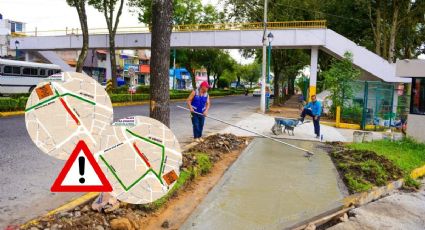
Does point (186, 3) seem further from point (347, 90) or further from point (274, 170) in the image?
point (274, 170)

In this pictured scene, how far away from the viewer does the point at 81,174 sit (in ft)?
8.23

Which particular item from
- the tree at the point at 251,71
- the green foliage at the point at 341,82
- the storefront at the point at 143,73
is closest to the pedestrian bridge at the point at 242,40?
the green foliage at the point at 341,82

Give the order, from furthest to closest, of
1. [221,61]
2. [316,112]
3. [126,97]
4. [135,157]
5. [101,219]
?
[221,61], [126,97], [316,112], [101,219], [135,157]

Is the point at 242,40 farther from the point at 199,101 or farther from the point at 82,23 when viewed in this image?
the point at 199,101

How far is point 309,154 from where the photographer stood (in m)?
9.88

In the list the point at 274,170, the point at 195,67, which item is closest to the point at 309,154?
the point at 274,170

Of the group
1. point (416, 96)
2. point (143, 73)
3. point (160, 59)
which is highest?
point (143, 73)

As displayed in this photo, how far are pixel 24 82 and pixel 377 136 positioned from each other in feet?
69.3

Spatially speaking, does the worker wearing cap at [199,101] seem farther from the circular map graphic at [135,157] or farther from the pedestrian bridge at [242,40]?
the pedestrian bridge at [242,40]

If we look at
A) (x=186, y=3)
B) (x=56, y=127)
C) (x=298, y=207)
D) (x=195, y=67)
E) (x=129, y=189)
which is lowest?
(x=298, y=207)

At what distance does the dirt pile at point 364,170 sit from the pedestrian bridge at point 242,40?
14.2 meters

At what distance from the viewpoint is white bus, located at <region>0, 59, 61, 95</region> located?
76.2ft

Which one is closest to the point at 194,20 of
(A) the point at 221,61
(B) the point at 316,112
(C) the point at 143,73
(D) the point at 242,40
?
(A) the point at 221,61

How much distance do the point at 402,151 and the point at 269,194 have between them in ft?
19.6
